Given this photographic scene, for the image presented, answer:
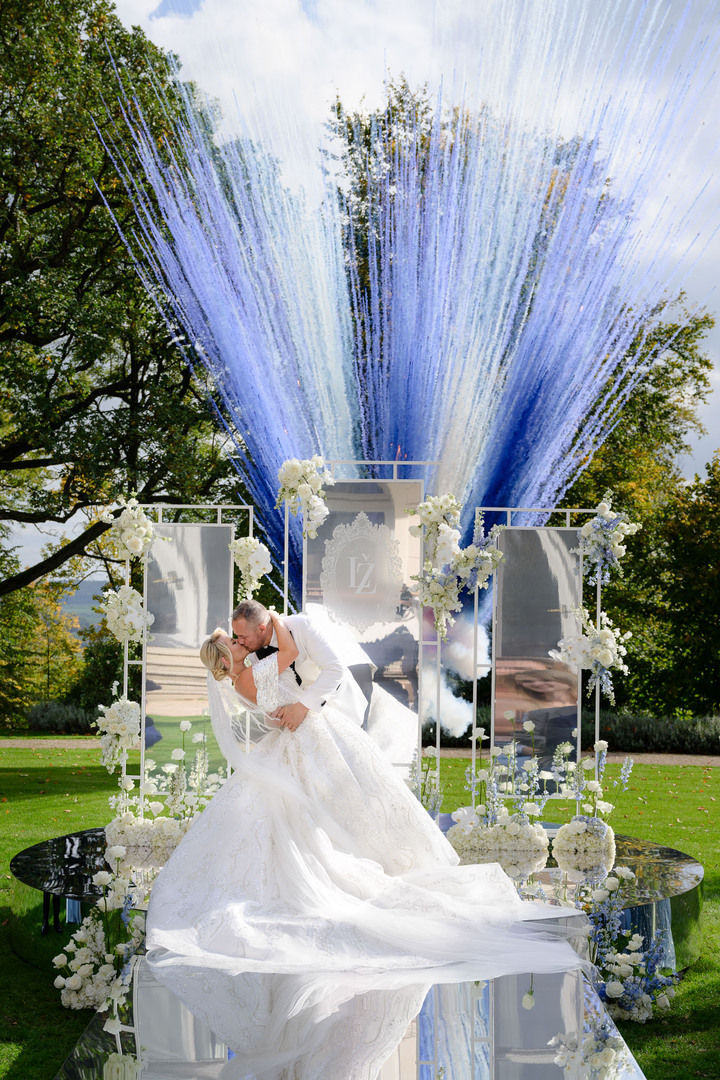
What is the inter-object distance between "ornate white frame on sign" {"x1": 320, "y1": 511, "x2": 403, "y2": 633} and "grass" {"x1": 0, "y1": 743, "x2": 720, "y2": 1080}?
239 centimetres

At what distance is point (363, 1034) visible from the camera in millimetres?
2816

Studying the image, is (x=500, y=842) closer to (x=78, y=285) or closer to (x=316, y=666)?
(x=316, y=666)

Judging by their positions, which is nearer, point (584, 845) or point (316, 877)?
point (316, 877)

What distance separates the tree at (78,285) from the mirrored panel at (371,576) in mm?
6941

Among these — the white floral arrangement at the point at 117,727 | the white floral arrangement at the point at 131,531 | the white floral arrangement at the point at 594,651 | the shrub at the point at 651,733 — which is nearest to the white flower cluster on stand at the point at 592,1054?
the white floral arrangement at the point at 594,651

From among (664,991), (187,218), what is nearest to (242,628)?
(664,991)

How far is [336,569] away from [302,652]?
4.92ft

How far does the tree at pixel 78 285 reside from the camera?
40.9 feet

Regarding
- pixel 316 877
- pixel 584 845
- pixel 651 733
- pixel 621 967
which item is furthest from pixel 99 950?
pixel 651 733

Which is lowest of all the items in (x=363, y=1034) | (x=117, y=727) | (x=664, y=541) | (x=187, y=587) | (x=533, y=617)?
(x=363, y=1034)

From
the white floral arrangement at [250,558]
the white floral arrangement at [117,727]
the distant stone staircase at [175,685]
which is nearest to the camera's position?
the white floral arrangement at [117,727]

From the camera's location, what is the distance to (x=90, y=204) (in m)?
13.3

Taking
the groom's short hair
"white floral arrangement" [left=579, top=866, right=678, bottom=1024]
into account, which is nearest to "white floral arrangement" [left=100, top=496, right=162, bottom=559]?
the groom's short hair

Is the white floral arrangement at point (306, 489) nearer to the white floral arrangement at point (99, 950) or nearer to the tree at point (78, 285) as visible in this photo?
the white floral arrangement at point (99, 950)
